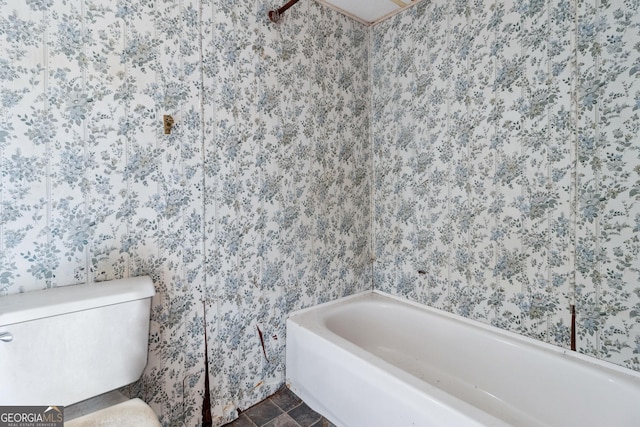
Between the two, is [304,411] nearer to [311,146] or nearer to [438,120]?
[311,146]

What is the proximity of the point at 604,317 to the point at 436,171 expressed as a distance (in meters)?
1.02

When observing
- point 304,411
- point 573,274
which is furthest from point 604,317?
point 304,411

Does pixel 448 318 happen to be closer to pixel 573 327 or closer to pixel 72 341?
pixel 573 327

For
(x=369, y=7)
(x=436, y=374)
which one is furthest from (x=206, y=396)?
(x=369, y=7)

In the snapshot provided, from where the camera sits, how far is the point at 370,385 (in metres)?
1.34

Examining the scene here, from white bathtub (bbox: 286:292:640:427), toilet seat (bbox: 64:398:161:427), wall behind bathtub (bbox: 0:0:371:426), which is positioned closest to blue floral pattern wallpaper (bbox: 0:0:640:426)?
wall behind bathtub (bbox: 0:0:371:426)

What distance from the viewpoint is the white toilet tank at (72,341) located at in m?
0.96

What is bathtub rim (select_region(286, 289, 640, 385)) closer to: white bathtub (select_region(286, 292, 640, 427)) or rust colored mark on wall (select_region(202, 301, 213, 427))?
white bathtub (select_region(286, 292, 640, 427))

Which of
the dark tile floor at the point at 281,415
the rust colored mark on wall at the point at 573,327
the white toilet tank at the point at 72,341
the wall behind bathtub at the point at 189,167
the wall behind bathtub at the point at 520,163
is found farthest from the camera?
the dark tile floor at the point at 281,415

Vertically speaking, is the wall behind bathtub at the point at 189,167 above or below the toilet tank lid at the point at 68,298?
above

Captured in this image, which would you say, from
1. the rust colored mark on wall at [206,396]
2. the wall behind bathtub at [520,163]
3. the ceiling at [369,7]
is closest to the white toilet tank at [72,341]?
the rust colored mark on wall at [206,396]

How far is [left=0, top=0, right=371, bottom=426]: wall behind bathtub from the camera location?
113 cm

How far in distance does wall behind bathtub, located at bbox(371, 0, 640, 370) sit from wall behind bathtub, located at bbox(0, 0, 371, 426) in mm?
411

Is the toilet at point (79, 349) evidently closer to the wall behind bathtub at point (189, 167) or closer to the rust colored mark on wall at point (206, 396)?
the wall behind bathtub at point (189, 167)
